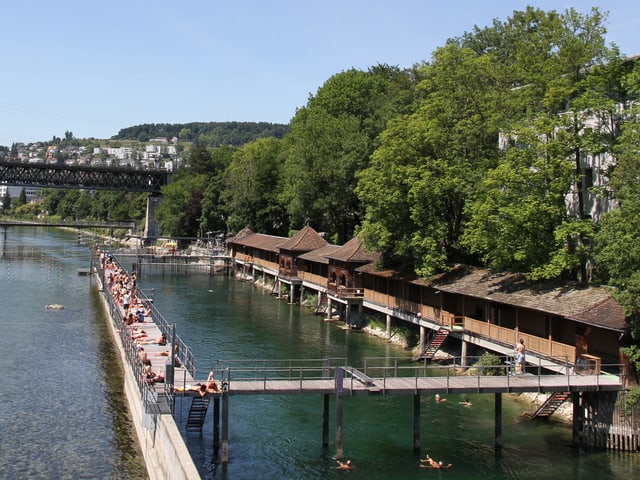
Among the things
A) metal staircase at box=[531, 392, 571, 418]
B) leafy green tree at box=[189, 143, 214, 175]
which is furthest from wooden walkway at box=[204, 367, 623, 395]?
leafy green tree at box=[189, 143, 214, 175]

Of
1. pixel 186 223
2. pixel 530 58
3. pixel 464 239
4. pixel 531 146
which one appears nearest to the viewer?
pixel 531 146

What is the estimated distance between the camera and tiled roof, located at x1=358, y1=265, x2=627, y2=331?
1072 inches

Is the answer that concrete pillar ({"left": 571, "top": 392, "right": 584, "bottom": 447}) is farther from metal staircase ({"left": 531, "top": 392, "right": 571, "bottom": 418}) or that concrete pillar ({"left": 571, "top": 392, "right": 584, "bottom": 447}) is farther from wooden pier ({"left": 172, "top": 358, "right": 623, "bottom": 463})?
metal staircase ({"left": 531, "top": 392, "right": 571, "bottom": 418})

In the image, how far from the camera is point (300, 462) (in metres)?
24.1

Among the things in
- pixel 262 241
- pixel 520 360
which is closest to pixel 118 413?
pixel 520 360

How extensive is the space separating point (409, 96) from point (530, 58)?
2319 cm

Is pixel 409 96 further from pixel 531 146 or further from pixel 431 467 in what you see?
pixel 431 467

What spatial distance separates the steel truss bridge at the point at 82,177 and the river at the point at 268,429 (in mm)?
85695

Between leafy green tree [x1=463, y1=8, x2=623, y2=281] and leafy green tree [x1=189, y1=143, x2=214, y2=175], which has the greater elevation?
leafy green tree [x1=189, y1=143, x2=214, y2=175]

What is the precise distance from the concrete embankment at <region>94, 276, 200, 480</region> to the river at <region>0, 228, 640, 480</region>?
2.46ft

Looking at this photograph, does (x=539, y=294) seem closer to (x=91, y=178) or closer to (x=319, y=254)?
(x=319, y=254)

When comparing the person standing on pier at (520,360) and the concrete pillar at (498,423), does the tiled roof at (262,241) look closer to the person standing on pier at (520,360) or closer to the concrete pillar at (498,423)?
the person standing on pier at (520,360)

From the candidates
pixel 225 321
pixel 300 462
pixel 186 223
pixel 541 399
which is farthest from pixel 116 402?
pixel 186 223

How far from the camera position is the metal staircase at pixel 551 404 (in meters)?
28.2
